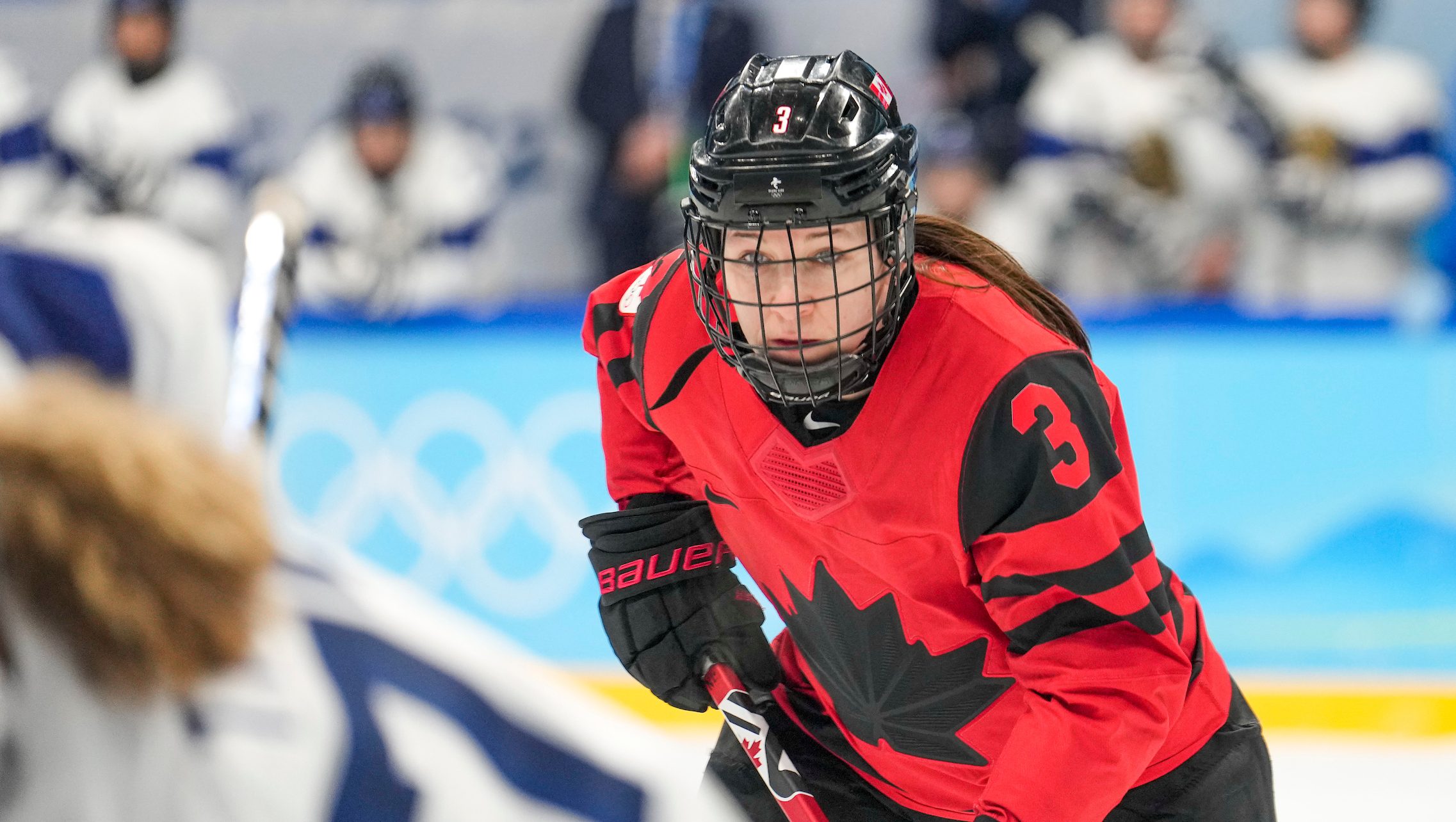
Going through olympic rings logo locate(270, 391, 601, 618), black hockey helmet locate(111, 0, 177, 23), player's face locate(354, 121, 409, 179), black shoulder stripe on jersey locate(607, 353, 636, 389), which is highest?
black hockey helmet locate(111, 0, 177, 23)

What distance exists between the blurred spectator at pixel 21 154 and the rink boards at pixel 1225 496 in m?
2.54

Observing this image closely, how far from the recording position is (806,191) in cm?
134

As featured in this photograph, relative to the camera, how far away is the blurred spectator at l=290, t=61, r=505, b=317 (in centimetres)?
554

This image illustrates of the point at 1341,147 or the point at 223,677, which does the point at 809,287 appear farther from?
the point at 1341,147

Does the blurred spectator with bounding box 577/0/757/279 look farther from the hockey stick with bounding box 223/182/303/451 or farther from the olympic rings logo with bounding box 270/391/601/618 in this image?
the hockey stick with bounding box 223/182/303/451

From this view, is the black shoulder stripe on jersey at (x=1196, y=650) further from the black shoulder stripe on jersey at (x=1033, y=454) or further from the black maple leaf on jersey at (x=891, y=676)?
the black shoulder stripe on jersey at (x=1033, y=454)

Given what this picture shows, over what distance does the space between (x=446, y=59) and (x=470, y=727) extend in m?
6.68

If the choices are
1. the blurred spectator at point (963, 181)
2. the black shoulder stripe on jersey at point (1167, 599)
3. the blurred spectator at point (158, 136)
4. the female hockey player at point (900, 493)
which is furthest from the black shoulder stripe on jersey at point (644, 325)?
the blurred spectator at point (158, 136)

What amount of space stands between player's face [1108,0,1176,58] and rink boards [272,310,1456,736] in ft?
4.09

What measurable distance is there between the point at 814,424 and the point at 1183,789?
0.51 metres

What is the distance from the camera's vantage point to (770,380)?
1.40m

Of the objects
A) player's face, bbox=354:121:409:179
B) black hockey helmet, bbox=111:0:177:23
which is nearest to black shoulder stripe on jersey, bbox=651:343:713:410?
player's face, bbox=354:121:409:179

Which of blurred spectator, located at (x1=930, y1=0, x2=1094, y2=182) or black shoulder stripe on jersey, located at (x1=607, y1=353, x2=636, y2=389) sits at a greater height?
blurred spectator, located at (x1=930, y1=0, x2=1094, y2=182)

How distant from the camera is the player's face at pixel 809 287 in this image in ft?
4.44
